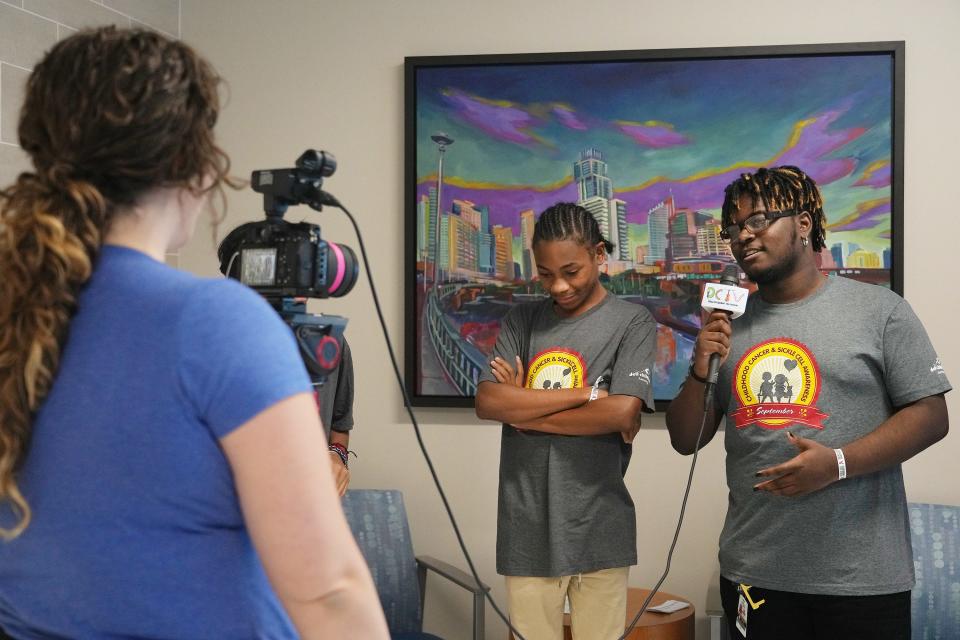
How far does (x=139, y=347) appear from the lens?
82 centimetres

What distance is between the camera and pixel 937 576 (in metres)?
2.84

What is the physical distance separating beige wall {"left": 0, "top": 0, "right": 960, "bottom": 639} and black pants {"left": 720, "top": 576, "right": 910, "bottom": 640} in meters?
1.17

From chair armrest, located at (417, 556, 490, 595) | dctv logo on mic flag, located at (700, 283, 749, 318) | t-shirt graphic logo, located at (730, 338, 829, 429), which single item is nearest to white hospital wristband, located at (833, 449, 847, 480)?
t-shirt graphic logo, located at (730, 338, 829, 429)

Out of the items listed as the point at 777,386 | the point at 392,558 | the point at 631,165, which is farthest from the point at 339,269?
the point at 631,165

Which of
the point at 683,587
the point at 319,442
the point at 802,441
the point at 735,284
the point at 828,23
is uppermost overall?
the point at 828,23

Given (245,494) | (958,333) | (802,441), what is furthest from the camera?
(958,333)

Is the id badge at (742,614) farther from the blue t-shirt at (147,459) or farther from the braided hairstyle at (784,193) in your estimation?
the blue t-shirt at (147,459)

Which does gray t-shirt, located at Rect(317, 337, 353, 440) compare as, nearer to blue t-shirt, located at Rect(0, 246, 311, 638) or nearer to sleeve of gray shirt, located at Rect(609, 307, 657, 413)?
sleeve of gray shirt, located at Rect(609, 307, 657, 413)

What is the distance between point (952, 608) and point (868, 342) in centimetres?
130

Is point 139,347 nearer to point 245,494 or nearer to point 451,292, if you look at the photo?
point 245,494

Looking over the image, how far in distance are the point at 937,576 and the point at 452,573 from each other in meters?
1.50

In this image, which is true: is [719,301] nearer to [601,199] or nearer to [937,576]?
[601,199]

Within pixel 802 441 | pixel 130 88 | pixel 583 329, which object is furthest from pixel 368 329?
pixel 130 88

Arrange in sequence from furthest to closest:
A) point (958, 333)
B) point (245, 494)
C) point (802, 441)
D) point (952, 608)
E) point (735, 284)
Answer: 1. point (958, 333)
2. point (952, 608)
3. point (735, 284)
4. point (802, 441)
5. point (245, 494)
